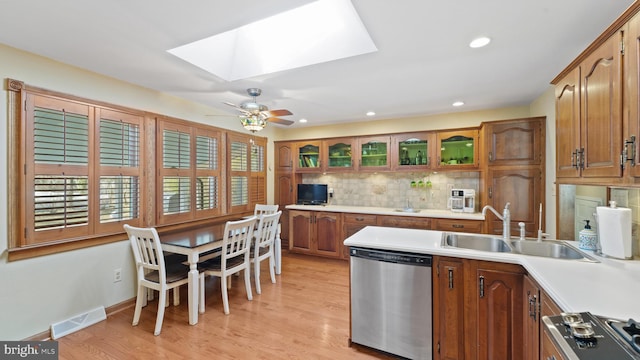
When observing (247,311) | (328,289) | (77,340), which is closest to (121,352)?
(77,340)

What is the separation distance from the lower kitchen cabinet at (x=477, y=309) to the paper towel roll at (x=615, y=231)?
61 centimetres

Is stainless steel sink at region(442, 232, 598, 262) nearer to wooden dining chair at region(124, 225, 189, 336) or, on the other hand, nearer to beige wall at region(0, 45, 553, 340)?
beige wall at region(0, 45, 553, 340)

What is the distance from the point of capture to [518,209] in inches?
130

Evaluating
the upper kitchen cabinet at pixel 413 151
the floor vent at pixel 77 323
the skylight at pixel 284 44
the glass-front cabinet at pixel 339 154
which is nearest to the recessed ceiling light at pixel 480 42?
the skylight at pixel 284 44

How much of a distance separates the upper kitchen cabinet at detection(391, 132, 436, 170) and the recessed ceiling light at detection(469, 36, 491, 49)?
88.5 inches

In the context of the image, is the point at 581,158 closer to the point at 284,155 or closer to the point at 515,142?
the point at 515,142

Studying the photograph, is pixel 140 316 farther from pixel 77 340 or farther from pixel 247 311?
pixel 247 311

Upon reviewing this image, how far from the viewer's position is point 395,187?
15.5 feet

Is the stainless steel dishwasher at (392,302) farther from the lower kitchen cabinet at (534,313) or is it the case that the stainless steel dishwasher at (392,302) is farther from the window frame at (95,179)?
the window frame at (95,179)

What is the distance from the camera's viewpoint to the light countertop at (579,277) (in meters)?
1.14

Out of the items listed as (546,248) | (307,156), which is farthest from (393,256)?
(307,156)

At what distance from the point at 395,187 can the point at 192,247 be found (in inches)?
135

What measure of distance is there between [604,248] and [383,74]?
2.17 meters

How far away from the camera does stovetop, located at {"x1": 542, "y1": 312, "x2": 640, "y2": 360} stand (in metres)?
0.89
